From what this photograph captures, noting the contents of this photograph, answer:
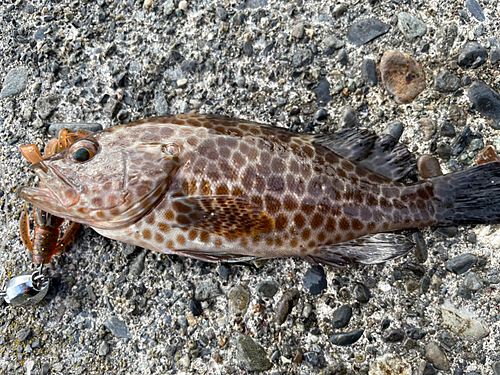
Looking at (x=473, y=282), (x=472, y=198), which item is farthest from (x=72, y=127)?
(x=473, y=282)

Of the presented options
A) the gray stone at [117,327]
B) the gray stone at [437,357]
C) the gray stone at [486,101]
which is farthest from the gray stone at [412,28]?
the gray stone at [117,327]

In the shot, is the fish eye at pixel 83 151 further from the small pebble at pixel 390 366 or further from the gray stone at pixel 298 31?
the small pebble at pixel 390 366

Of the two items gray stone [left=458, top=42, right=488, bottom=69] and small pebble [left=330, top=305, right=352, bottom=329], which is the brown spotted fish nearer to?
small pebble [left=330, top=305, right=352, bottom=329]

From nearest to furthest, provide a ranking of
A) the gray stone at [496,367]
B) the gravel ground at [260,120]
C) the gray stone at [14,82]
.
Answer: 1. the gray stone at [496,367]
2. the gravel ground at [260,120]
3. the gray stone at [14,82]

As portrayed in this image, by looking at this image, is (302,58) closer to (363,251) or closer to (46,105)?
(363,251)

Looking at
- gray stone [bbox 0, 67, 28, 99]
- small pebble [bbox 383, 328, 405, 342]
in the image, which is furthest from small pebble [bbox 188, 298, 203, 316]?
gray stone [bbox 0, 67, 28, 99]

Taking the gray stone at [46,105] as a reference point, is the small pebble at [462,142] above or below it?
above

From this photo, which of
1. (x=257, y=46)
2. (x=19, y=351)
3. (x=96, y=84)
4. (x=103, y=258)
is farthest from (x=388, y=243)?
(x=19, y=351)
